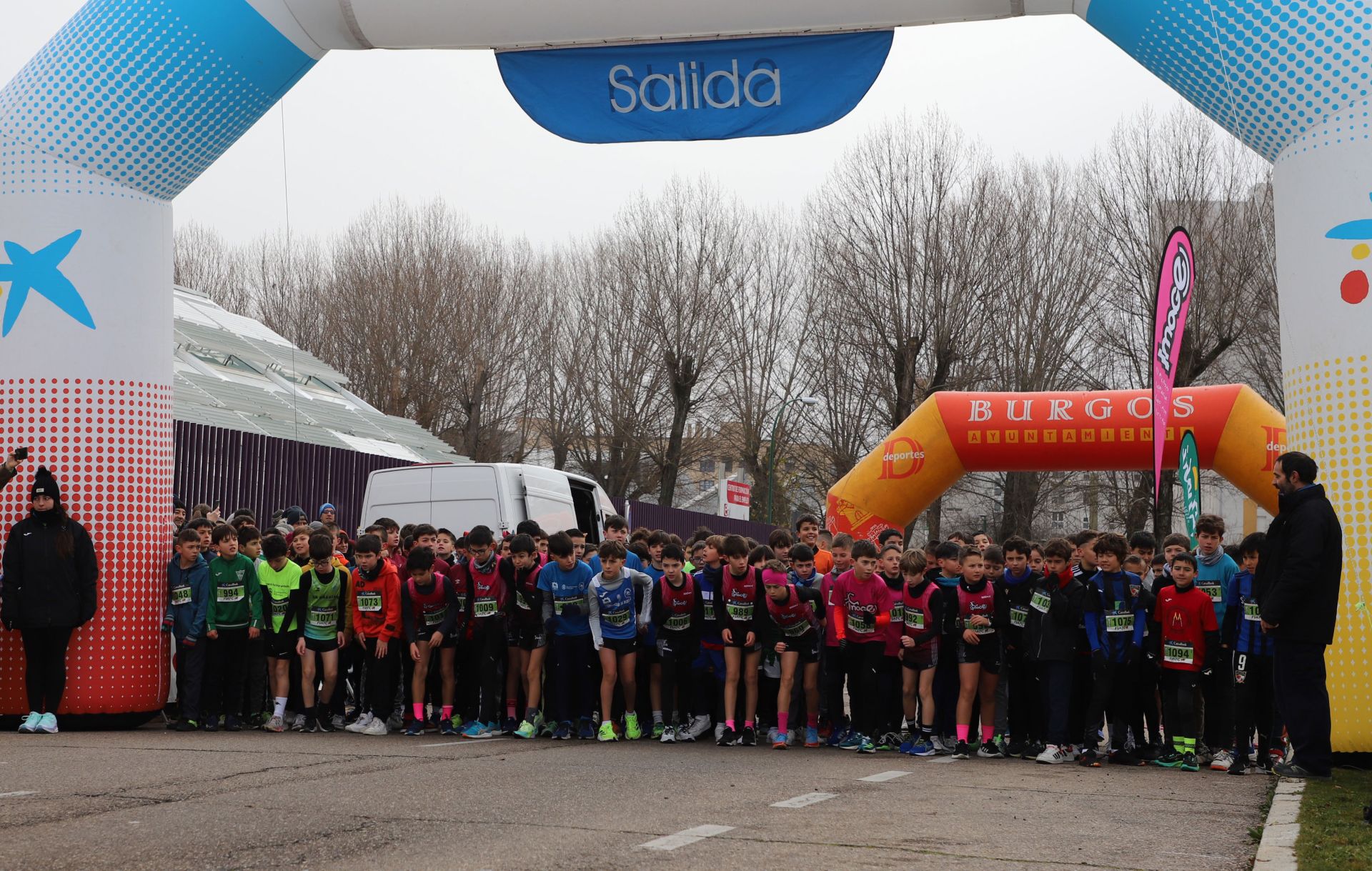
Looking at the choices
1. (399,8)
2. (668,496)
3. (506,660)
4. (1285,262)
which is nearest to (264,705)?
(506,660)

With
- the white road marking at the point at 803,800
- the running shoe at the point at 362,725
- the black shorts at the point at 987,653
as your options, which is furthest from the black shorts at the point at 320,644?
the white road marking at the point at 803,800

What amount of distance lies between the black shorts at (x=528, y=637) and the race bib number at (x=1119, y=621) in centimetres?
458

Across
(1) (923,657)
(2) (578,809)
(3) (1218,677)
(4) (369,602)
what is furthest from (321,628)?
(3) (1218,677)

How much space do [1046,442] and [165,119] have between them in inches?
561

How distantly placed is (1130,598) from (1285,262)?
2643 millimetres

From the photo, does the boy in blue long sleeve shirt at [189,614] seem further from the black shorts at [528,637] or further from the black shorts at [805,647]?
the black shorts at [805,647]

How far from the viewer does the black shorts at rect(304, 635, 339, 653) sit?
39.9ft

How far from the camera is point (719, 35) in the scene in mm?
10984

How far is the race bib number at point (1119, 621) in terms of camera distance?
10.6m

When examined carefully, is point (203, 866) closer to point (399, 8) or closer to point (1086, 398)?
point (399, 8)

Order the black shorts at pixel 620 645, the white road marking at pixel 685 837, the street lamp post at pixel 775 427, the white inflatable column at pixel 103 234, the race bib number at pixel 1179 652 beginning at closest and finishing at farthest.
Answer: the white road marking at pixel 685 837, the race bib number at pixel 1179 652, the white inflatable column at pixel 103 234, the black shorts at pixel 620 645, the street lamp post at pixel 775 427

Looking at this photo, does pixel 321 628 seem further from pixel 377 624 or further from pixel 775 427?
pixel 775 427

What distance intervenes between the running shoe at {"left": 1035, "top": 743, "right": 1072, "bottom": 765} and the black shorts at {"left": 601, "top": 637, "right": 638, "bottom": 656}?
133 inches

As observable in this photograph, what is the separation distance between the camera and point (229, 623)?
12141 mm
